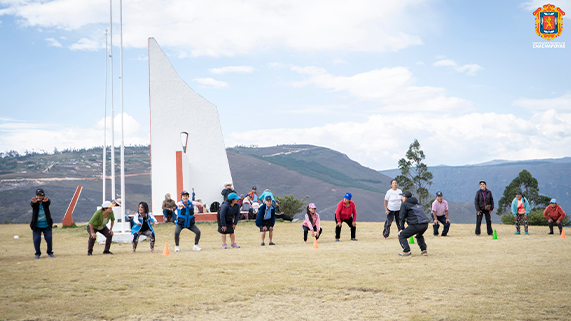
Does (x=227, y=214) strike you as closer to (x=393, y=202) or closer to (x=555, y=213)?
(x=393, y=202)

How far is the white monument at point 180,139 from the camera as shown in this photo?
25047 mm

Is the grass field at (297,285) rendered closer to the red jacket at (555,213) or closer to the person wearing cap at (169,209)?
the red jacket at (555,213)

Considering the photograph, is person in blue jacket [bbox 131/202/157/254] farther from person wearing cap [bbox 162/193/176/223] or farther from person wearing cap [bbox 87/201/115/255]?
person wearing cap [bbox 162/193/176/223]

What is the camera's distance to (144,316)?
619 centimetres

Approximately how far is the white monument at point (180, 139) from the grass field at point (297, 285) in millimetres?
13487

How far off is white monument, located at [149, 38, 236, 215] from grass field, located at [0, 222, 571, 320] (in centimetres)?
1349

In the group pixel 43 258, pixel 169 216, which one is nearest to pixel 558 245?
pixel 43 258

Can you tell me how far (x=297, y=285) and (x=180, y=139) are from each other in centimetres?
1935

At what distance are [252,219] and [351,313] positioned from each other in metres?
18.1

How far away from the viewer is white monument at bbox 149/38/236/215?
25047mm

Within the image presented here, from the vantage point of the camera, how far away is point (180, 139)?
85.0 ft

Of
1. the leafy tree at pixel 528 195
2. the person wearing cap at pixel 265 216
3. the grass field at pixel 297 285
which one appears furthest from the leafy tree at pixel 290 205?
the leafy tree at pixel 528 195


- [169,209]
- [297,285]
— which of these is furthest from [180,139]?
[297,285]

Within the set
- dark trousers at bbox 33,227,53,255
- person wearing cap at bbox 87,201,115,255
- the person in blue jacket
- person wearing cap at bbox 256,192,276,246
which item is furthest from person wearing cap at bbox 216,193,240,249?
dark trousers at bbox 33,227,53,255
